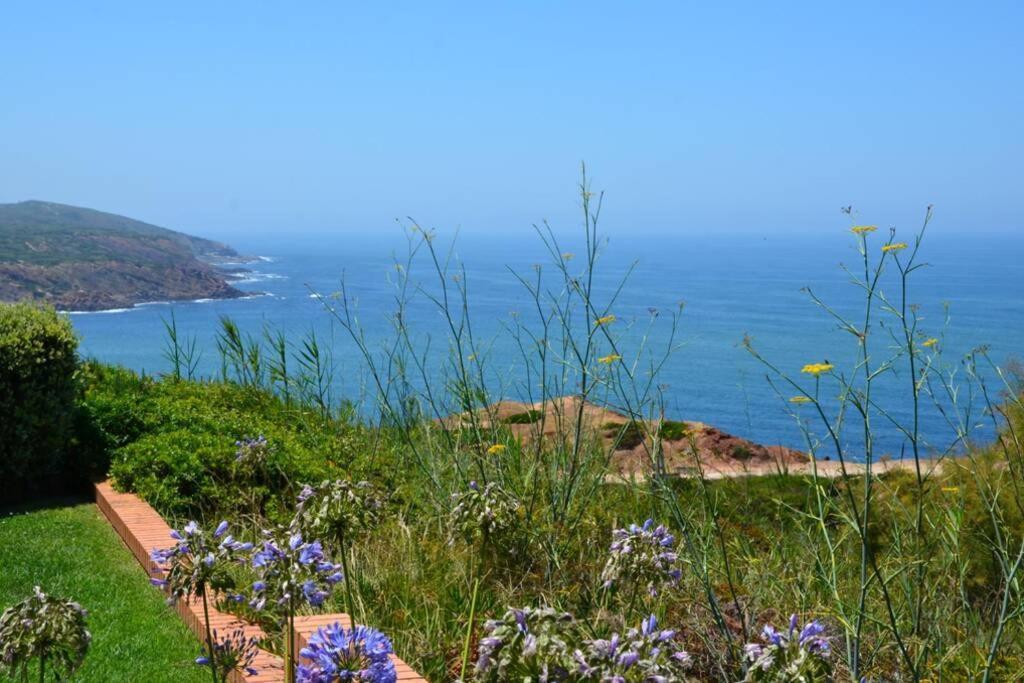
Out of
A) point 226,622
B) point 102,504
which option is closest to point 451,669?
point 226,622

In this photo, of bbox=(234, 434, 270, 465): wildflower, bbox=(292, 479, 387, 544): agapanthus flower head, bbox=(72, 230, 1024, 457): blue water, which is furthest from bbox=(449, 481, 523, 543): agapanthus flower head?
bbox=(72, 230, 1024, 457): blue water

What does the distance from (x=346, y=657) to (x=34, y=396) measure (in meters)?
5.62

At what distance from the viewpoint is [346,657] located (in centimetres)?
233

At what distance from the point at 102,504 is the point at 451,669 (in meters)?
3.72

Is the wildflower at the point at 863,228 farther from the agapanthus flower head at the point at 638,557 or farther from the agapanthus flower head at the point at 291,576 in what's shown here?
the agapanthus flower head at the point at 291,576

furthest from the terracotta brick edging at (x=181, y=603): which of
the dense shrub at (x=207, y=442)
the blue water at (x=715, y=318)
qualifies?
the blue water at (x=715, y=318)

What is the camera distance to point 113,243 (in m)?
71.0

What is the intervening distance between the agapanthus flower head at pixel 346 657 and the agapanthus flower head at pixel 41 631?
58cm

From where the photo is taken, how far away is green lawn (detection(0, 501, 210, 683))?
434 centimetres

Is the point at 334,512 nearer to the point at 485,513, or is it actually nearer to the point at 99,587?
the point at 485,513

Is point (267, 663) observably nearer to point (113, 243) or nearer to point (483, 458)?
point (483, 458)

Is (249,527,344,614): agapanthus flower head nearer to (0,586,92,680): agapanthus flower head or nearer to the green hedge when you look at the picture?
(0,586,92,680): agapanthus flower head

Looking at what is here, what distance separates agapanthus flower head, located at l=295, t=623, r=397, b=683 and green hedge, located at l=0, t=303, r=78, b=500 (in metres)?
5.52

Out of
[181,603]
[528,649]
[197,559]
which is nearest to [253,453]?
[181,603]
